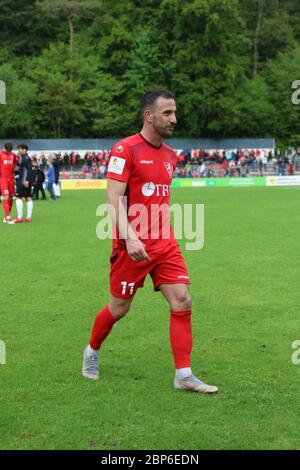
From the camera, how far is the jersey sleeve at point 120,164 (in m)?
5.10

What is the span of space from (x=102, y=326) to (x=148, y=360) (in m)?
0.69

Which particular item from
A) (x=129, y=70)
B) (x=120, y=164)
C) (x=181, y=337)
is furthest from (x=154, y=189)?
(x=129, y=70)

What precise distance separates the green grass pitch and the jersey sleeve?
1.64 m

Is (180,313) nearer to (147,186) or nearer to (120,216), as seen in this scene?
(120,216)

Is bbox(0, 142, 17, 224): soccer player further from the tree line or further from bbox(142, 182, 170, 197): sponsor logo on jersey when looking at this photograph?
the tree line

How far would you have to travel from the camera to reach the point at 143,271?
17.3ft

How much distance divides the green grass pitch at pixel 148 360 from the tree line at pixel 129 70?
4487cm

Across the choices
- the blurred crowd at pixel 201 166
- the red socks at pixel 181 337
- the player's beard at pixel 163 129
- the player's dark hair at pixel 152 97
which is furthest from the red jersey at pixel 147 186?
the blurred crowd at pixel 201 166

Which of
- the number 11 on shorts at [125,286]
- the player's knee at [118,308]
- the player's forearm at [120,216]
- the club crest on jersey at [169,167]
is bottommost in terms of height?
the player's knee at [118,308]

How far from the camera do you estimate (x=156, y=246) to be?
532 centimetres

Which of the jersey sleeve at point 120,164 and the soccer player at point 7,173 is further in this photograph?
the soccer player at point 7,173

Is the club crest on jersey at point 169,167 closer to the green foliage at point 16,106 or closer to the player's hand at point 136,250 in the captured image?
the player's hand at point 136,250

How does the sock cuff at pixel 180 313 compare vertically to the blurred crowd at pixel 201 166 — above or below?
above
